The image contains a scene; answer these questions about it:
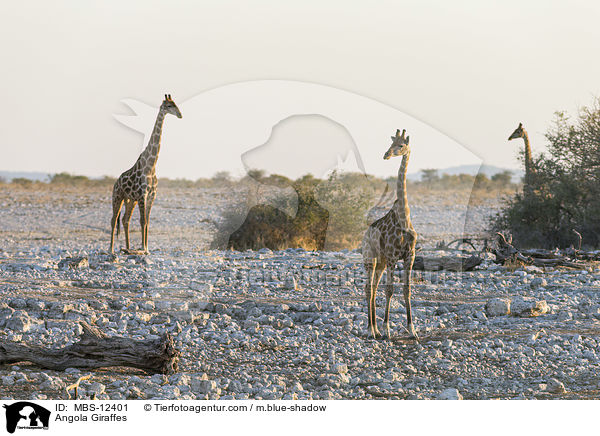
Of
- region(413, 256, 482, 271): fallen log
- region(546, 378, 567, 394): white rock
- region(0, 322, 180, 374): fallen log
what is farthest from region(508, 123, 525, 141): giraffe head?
region(0, 322, 180, 374): fallen log

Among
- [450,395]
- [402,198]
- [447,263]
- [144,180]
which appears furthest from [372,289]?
[144,180]

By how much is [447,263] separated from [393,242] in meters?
5.08

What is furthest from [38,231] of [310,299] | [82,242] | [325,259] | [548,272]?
[548,272]

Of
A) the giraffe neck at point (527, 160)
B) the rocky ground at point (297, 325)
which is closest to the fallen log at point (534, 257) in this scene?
the rocky ground at point (297, 325)

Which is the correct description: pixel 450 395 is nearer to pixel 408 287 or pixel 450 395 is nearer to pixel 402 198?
pixel 408 287

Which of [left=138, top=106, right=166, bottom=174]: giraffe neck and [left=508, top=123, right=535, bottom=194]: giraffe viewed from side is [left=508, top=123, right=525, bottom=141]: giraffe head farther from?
[left=138, top=106, right=166, bottom=174]: giraffe neck

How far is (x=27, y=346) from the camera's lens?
6523 millimetres

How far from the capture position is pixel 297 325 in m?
8.53

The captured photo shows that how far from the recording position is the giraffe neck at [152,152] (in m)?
12.1

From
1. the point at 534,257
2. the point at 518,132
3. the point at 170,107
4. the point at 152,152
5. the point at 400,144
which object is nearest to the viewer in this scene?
the point at 400,144

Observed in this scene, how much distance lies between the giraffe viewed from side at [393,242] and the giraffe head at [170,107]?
4.77m

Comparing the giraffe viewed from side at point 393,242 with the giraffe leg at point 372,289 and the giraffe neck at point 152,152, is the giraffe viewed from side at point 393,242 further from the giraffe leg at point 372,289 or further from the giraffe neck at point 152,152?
the giraffe neck at point 152,152

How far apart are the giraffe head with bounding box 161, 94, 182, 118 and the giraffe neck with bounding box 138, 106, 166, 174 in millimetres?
427
